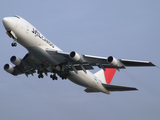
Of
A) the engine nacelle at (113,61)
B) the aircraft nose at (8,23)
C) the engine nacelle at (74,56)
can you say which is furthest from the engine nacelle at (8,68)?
the engine nacelle at (113,61)

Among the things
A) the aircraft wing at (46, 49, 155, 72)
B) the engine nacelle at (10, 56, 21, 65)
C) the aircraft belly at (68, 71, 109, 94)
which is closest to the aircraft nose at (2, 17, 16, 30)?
the aircraft wing at (46, 49, 155, 72)

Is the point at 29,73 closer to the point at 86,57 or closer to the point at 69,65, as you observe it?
the point at 69,65

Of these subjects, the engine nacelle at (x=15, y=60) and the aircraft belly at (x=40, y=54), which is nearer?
the aircraft belly at (x=40, y=54)

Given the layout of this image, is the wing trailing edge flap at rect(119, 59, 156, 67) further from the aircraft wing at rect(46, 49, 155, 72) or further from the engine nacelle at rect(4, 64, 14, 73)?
the engine nacelle at rect(4, 64, 14, 73)

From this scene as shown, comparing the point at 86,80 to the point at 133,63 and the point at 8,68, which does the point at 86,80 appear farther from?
the point at 8,68

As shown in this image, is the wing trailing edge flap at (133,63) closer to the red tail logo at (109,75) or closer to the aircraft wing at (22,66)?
the aircraft wing at (22,66)

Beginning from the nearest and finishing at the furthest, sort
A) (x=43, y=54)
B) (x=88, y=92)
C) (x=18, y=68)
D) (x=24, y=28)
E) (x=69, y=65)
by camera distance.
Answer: (x=24, y=28)
(x=43, y=54)
(x=69, y=65)
(x=18, y=68)
(x=88, y=92)

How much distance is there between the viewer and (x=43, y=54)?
28.5m

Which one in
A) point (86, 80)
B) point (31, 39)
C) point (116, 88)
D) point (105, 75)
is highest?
point (31, 39)

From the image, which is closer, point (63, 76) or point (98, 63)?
point (98, 63)

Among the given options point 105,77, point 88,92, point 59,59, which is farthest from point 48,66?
point 105,77

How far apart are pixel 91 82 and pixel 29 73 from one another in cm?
899

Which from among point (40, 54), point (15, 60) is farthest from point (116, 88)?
point (15, 60)

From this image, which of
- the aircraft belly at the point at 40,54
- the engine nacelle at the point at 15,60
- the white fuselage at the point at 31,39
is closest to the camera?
the white fuselage at the point at 31,39
